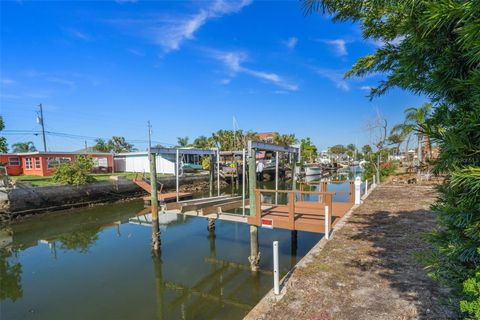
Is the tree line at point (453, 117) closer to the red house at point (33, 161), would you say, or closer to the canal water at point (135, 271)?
the canal water at point (135, 271)

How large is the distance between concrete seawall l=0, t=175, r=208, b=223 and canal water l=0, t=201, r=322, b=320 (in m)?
2.63

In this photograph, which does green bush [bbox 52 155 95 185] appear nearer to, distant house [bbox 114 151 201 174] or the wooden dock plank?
distant house [bbox 114 151 201 174]

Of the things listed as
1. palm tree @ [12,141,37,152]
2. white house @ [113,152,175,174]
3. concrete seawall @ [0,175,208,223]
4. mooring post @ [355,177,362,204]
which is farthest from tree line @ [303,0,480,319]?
palm tree @ [12,141,37,152]

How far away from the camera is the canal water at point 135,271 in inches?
270

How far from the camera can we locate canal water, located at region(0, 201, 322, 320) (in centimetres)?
686

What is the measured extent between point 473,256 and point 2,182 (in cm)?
2392

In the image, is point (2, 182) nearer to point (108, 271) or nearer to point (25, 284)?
point (25, 284)

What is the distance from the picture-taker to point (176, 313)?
664 centimetres

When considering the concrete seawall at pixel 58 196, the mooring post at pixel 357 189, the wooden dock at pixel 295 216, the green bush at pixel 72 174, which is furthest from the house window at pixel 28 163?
the mooring post at pixel 357 189

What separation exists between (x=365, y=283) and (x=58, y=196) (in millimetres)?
21460

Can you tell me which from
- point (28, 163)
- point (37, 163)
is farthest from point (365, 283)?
point (28, 163)

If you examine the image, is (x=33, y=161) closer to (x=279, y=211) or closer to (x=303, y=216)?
(x=279, y=211)

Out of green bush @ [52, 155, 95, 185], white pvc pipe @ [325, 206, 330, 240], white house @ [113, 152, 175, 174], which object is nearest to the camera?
white pvc pipe @ [325, 206, 330, 240]

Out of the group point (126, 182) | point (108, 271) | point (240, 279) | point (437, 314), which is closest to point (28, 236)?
point (108, 271)
